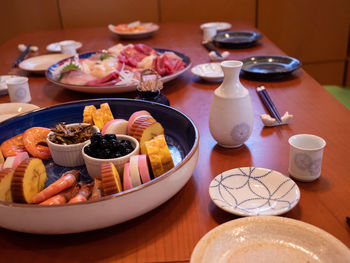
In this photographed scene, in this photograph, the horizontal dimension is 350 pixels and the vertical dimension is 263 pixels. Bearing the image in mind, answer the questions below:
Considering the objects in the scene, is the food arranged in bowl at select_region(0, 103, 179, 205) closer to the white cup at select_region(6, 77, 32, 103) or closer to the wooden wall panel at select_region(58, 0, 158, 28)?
the white cup at select_region(6, 77, 32, 103)

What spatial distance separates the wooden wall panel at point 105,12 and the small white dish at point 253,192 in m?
3.09

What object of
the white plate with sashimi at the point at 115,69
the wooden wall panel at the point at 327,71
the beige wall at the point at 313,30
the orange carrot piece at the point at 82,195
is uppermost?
the orange carrot piece at the point at 82,195

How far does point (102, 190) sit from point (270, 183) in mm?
394

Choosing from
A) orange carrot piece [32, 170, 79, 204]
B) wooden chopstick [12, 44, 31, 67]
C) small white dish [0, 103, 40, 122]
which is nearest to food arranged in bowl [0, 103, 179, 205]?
orange carrot piece [32, 170, 79, 204]

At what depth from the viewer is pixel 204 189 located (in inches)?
37.2

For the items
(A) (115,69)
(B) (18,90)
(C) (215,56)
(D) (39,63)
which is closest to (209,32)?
(C) (215,56)

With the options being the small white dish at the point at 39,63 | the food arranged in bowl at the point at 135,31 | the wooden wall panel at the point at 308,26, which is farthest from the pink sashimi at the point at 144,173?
the wooden wall panel at the point at 308,26

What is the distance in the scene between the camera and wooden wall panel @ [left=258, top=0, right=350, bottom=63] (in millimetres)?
3668

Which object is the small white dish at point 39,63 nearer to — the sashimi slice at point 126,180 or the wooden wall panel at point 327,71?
the sashimi slice at point 126,180

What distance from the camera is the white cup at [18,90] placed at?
5.07 feet

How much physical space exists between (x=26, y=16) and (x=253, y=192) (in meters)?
3.52

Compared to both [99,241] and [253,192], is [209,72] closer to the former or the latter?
[253,192]

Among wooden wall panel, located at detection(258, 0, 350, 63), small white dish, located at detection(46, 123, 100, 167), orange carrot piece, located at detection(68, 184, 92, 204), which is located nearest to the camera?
orange carrot piece, located at detection(68, 184, 92, 204)

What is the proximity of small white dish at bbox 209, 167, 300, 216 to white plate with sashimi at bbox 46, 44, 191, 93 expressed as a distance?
0.72m
